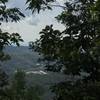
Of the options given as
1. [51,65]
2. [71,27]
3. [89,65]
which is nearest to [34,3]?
[71,27]

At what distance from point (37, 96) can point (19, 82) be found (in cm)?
809

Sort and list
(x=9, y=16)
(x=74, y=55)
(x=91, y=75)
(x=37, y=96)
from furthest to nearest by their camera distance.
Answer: (x=37, y=96), (x=9, y=16), (x=91, y=75), (x=74, y=55)

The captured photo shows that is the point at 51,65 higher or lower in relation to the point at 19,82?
higher

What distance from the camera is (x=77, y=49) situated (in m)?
15.0

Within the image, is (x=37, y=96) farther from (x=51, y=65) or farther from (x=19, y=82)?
(x=51, y=65)

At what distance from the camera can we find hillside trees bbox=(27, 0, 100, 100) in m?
14.2

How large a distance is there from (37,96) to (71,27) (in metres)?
102

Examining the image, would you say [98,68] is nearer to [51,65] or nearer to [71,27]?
[71,27]

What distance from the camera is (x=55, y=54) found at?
16.7m

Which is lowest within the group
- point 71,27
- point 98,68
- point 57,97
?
point 57,97

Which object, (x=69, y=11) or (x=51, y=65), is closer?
(x=69, y=11)

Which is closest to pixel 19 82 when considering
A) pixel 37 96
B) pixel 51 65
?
pixel 37 96

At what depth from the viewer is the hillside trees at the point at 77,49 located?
14.2 m

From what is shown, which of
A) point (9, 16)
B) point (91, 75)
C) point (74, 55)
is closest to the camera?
point (74, 55)
